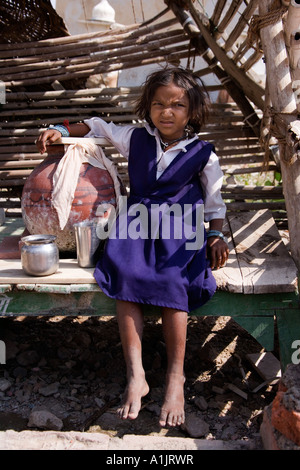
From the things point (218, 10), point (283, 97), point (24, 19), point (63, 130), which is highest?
point (24, 19)

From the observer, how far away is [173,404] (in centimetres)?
245

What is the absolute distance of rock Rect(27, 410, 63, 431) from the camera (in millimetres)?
2721

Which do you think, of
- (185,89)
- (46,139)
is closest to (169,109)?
(185,89)

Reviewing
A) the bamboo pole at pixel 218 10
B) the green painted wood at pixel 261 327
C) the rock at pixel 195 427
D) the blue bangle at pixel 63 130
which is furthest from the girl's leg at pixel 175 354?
the bamboo pole at pixel 218 10

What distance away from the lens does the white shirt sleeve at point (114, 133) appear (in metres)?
3.21

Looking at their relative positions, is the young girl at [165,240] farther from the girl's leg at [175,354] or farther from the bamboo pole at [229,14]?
the bamboo pole at [229,14]

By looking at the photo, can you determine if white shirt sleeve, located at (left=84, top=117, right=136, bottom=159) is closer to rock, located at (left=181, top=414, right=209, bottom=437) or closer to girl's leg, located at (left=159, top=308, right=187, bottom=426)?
girl's leg, located at (left=159, top=308, right=187, bottom=426)

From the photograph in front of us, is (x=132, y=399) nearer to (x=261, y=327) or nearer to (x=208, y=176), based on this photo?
(x=261, y=327)

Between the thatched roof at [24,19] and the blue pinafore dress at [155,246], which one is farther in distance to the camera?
the thatched roof at [24,19]

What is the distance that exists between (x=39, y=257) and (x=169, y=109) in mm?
1100

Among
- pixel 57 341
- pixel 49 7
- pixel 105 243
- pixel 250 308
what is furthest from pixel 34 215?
pixel 49 7

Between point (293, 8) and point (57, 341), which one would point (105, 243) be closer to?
point (57, 341)

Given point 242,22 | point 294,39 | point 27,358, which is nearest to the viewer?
point 294,39
